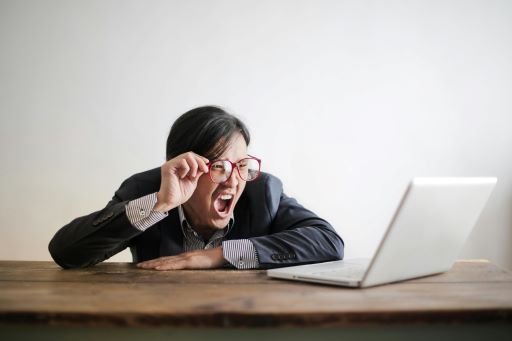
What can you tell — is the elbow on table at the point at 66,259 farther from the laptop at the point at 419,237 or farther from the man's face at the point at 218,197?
the laptop at the point at 419,237

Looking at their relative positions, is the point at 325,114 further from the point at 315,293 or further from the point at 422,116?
the point at 315,293

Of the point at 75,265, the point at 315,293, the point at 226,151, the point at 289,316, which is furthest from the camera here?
the point at 226,151

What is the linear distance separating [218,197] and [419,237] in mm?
782

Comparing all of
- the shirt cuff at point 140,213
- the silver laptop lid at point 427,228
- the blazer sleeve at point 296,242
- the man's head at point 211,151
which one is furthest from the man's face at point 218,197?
the silver laptop lid at point 427,228

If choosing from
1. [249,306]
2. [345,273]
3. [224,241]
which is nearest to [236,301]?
[249,306]

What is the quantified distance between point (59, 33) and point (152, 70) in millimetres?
549

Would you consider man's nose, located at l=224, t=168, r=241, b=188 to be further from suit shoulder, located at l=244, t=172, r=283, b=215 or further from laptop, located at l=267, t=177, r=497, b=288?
laptop, located at l=267, t=177, r=497, b=288

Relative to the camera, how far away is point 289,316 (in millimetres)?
893

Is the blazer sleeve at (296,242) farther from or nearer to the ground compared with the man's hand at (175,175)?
nearer to the ground

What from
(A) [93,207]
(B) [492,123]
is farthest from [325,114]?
(A) [93,207]

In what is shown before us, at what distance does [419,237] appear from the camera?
1.18 metres

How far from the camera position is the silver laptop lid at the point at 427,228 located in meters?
1.08

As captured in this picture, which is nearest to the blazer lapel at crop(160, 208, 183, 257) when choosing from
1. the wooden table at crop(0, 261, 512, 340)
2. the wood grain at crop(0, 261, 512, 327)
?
the wood grain at crop(0, 261, 512, 327)

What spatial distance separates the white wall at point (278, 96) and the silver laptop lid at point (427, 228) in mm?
1834
